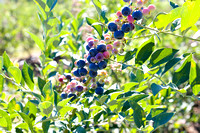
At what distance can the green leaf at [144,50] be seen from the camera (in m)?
0.72

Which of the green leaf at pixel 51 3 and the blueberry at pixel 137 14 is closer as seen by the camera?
the blueberry at pixel 137 14

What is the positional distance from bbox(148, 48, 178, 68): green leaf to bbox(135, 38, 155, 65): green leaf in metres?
0.02

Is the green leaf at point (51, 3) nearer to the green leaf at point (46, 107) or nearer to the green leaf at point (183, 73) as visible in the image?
the green leaf at point (46, 107)

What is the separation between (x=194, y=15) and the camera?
0.60 m

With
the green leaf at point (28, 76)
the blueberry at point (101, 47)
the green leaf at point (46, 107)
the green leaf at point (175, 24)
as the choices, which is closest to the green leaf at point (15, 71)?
the green leaf at point (28, 76)

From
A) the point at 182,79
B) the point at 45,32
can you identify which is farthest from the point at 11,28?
the point at 182,79

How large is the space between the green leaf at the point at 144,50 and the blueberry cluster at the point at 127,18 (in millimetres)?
76

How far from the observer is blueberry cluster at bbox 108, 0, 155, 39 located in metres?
0.66

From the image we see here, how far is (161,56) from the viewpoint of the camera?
2.32 feet

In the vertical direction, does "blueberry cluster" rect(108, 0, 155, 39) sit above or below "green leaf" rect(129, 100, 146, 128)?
above

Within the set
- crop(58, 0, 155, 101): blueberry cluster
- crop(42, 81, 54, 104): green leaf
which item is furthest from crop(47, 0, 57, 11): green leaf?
crop(42, 81, 54, 104): green leaf

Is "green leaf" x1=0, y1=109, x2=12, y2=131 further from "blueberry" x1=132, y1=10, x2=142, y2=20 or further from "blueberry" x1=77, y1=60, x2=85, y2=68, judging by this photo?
"blueberry" x1=132, y1=10, x2=142, y2=20

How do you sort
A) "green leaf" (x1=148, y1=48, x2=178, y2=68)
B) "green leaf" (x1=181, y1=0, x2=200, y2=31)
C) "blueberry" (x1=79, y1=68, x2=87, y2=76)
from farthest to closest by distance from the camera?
"blueberry" (x1=79, y1=68, x2=87, y2=76) → "green leaf" (x1=148, y1=48, x2=178, y2=68) → "green leaf" (x1=181, y1=0, x2=200, y2=31)

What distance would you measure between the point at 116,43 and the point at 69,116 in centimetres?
39
